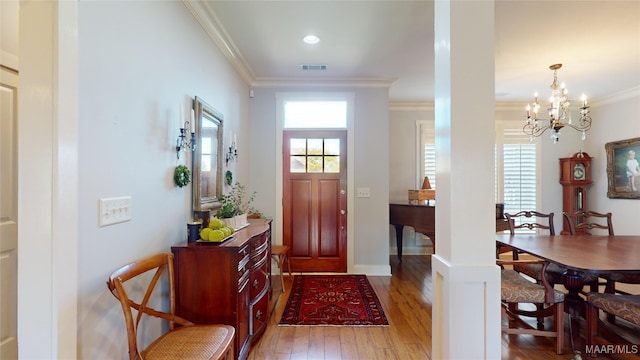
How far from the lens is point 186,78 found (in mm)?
2234

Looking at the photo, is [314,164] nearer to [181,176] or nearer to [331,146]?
[331,146]

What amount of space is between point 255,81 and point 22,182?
337 cm

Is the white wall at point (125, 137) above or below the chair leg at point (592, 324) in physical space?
above

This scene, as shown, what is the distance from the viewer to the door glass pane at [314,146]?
421cm

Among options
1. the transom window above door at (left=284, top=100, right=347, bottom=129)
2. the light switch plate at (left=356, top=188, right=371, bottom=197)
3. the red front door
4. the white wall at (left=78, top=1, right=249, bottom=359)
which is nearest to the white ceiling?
the transom window above door at (left=284, top=100, right=347, bottom=129)

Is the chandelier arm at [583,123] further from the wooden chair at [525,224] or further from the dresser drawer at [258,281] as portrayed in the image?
the dresser drawer at [258,281]

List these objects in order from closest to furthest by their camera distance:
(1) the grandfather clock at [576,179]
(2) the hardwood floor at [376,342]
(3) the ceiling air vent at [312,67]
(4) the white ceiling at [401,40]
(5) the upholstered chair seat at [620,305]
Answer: (5) the upholstered chair seat at [620,305] → (2) the hardwood floor at [376,342] → (4) the white ceiling at [401,40] → (3) the ceiling air vent at [312,67] → (1) the grandfather clock at [576,179]

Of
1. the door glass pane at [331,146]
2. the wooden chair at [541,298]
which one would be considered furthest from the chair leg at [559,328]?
the door glass pane at [331,146]

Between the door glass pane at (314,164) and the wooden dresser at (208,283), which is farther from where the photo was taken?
the door glass pane at (314,164)

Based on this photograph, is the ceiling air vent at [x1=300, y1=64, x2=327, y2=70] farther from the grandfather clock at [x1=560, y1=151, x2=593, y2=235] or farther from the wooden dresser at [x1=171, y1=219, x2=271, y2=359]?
the grandfather clock at [x1=560, y1=151, x2=593, y2=235]

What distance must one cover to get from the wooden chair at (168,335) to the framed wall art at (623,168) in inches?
238

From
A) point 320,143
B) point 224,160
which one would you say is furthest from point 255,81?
point 224,160

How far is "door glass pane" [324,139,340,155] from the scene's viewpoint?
166 inches

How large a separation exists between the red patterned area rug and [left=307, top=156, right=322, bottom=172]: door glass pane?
4.84 feet
